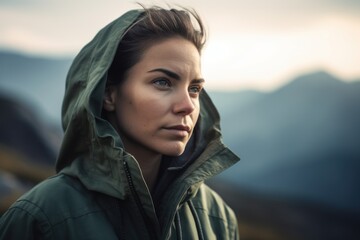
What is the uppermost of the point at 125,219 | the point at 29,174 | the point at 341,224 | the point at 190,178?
the point at 190,178

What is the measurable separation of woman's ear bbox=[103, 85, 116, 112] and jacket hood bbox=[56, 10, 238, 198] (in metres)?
0.10

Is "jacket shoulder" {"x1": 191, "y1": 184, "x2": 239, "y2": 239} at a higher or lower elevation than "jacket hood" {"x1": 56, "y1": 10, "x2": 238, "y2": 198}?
lower

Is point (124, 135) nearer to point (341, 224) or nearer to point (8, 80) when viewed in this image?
point (341, 224)

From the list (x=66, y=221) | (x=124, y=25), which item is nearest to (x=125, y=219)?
(x=66, y=221)

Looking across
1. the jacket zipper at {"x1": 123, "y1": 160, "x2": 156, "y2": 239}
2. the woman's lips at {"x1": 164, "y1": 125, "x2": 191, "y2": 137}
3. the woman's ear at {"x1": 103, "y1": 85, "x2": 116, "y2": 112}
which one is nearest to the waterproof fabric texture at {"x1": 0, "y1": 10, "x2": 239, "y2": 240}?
the jacket zipper at {"x1": 123, "y1": 160, "x2": 156, "y2": 239}

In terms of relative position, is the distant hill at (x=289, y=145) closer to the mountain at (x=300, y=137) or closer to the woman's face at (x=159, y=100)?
the mountain at (x=300, y=137)

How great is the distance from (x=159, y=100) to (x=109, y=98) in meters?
0.39

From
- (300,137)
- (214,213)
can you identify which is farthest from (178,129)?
(300,137)

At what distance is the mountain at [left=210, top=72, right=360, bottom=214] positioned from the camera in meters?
62.9

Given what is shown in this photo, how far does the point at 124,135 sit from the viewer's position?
2967mm

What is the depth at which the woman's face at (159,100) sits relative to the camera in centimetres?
282

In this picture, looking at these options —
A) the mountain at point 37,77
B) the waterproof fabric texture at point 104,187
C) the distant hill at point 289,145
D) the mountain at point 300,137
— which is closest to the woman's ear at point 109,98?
the waterproof fabric texture at point 104,187

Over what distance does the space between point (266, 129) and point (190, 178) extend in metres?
74.6

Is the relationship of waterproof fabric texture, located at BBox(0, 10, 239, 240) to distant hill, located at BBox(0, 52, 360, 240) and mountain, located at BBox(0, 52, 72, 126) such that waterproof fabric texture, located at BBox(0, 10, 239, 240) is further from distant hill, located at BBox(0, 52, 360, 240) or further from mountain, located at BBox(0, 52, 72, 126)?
mountain, located at BBox(0, 52, 72, 126)
